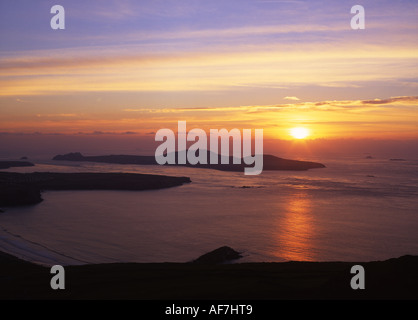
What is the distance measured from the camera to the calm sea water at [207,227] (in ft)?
61.0

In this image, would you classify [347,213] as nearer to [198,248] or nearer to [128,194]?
[198,248]

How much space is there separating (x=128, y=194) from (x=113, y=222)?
18.4 meters

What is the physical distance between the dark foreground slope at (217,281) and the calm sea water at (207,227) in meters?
6.42

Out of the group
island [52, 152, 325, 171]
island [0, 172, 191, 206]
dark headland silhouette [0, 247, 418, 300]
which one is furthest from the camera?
island [52, 152, 325, 171]

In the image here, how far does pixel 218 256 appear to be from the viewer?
16.4 metres

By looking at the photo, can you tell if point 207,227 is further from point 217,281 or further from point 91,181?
point 91,181

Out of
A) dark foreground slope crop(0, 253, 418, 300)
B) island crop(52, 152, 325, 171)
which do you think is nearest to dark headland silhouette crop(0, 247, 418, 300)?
dark foreground slope crop(0, 253, 418, 300)

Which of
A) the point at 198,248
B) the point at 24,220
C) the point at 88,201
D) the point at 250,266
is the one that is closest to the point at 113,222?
the point at 24,220

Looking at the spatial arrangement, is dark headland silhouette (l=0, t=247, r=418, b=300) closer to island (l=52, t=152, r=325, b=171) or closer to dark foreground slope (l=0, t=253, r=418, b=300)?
dark foreground slope (l=0, t=253, r=418, b=300)

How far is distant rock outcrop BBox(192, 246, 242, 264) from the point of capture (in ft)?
52.5

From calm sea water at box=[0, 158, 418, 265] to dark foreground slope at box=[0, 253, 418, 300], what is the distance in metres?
6.42

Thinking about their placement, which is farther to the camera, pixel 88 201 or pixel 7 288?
pixel 88 201

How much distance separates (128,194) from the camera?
45.2 meters
